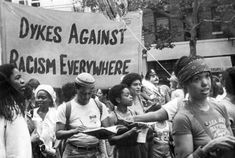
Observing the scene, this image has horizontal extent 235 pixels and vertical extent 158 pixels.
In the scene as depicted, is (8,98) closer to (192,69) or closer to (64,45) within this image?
(192,69)

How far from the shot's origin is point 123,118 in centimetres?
665

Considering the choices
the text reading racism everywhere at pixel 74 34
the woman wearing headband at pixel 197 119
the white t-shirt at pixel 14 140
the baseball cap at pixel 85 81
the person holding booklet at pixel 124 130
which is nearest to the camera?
the woman wearing headband at pixel 197 119

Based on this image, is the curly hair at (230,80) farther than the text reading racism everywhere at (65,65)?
No

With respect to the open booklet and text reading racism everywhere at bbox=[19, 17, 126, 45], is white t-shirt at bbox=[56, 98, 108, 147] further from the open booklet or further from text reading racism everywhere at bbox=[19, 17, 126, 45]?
text reading racism everywhere at bbox=[19, 17, 126, 45]

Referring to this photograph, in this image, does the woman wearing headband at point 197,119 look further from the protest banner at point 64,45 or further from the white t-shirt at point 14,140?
the protest banner at point 64,45

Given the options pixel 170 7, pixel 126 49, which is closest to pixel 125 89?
pixel 126 49

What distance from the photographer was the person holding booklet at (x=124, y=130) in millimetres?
6227

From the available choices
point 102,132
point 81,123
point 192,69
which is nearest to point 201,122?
point 192,69

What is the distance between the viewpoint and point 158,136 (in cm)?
775

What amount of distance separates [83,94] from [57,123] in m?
0.46

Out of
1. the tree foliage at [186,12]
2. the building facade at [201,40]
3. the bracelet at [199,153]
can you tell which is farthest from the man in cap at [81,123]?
the building facade at [201,40]

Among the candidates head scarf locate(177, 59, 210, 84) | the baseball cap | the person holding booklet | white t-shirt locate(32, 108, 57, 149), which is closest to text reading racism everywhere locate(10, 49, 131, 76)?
white t-shirt locate(32, 108, 57, 149)

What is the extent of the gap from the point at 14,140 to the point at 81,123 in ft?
7.30

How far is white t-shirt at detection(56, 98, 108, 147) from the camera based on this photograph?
598 centimetres
